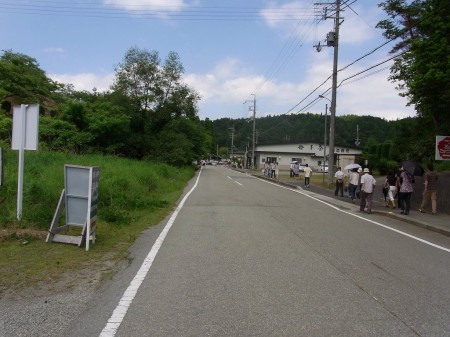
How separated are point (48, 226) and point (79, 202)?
77.3 inches

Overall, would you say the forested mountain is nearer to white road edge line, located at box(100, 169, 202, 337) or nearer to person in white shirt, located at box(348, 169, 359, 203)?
person in white shirt, located at box(348, 169, 359, 203)

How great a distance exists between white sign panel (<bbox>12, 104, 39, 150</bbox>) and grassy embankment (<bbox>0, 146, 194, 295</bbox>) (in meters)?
1.69

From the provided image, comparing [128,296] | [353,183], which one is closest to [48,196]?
[128,296]

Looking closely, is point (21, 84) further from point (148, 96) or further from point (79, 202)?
point (79, 202)

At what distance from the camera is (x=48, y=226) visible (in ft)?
32.1

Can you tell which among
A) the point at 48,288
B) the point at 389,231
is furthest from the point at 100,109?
the point at 48,288

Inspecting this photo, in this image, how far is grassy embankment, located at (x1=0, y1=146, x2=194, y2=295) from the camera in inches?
261

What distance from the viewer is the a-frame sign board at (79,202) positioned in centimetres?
802

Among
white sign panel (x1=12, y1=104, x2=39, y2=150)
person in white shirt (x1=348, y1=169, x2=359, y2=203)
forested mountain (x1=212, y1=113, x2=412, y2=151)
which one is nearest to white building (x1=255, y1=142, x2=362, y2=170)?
forested mountain (x1=212, y1=113, x2=412, y2=151)

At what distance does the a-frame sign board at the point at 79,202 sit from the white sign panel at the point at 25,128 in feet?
5.10

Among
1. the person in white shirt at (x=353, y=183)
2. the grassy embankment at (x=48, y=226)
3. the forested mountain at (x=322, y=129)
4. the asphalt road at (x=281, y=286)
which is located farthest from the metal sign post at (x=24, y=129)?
the forested mountain at (x=322, y=129)

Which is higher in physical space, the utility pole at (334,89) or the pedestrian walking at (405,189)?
the utility pole at (334,89)

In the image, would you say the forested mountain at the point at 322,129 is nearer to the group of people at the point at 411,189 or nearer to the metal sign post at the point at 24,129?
the group of people at the point at 411,189

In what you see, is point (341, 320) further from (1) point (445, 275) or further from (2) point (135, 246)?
(2) point (135, 246)
